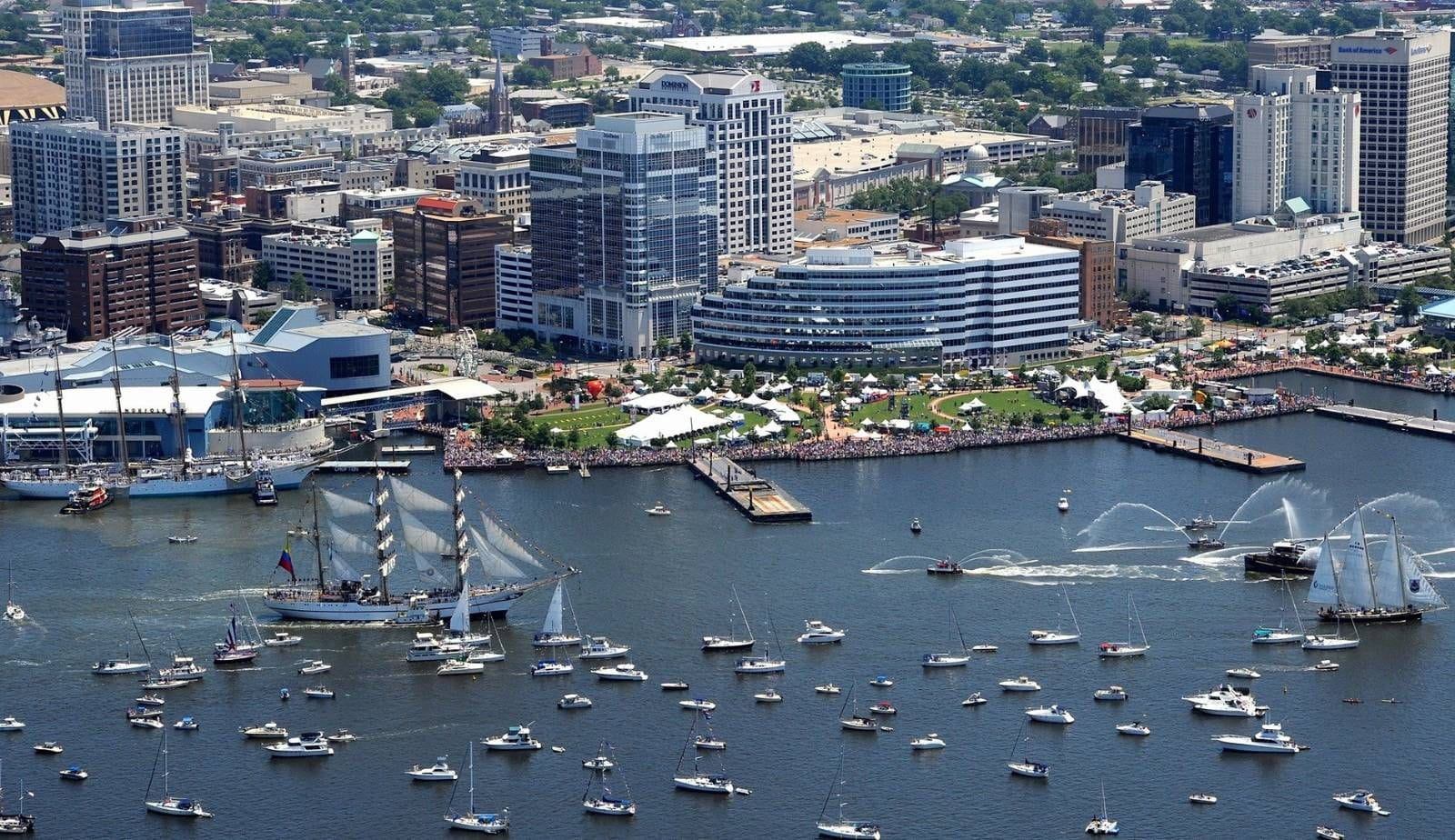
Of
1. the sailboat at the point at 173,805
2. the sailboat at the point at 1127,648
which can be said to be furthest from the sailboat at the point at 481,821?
the sailboat at the point at 1127,648

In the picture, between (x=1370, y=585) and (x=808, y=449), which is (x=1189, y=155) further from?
(x=1370, y=585)

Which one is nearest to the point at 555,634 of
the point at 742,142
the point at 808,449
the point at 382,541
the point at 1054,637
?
the point at 382,541

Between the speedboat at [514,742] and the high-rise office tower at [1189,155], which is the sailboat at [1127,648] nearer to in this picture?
the speedboat at [514,742]

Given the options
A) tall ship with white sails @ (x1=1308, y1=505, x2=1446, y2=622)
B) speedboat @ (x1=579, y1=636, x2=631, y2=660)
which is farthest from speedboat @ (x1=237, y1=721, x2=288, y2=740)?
tall ship with white sails @ (x1=1308, y1=505, x2=1446, y2=622)

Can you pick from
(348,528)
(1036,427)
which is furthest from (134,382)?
(1036,427)

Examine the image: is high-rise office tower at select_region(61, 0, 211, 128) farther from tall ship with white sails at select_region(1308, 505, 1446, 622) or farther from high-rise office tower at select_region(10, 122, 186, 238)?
tall ship with white sails at select_region(1308, 505, 1446, 622)

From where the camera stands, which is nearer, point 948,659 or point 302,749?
point 302,749
